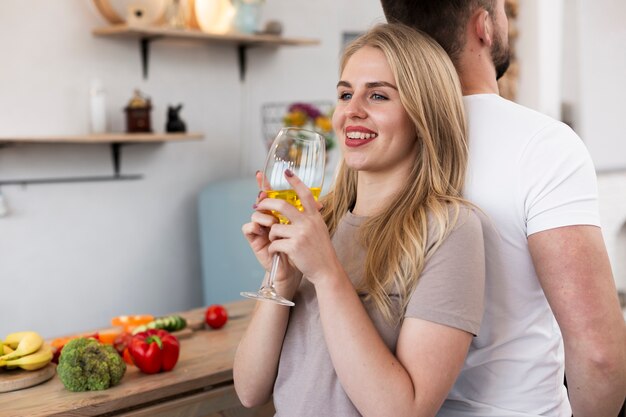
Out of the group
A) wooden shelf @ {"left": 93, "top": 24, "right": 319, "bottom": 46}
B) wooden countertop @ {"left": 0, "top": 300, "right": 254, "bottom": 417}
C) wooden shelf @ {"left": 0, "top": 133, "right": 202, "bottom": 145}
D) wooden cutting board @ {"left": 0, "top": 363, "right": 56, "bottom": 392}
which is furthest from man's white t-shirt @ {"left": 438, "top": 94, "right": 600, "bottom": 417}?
wooden shelf @ {"left": 93, "top": 24, "right": 319, "bottom": 46}

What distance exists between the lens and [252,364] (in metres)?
1.62

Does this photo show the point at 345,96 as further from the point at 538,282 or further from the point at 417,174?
the point at 538,282

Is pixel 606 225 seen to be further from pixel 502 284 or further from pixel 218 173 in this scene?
pixel 502 284

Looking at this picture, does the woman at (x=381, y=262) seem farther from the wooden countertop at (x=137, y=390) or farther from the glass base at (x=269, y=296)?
the wooden countertop at (x=137, y=390)

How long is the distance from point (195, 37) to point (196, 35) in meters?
0.07

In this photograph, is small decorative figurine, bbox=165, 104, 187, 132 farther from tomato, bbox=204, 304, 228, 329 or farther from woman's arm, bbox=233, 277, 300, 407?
woman's arm, bbox=233, 277, 300, 407

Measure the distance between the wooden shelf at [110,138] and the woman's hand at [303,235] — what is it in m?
2.25

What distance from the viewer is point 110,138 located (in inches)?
141

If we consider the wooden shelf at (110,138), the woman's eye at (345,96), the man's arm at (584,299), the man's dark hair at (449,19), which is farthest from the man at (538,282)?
the wooden shelf at (110,138)

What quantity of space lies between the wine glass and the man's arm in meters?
0.43

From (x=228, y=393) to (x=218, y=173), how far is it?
231 centimetres

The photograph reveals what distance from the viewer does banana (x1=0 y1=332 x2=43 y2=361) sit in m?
1.99

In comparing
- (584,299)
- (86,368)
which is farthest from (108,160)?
(584,299)

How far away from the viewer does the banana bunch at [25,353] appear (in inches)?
77.9
